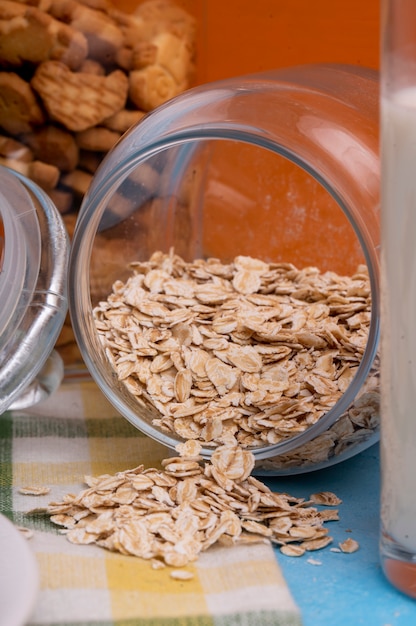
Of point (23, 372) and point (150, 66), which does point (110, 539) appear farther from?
point (150, 66)

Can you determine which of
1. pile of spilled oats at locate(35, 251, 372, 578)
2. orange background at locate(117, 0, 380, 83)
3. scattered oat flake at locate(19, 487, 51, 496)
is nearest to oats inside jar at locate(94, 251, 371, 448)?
pile of spilled oats at locate(35, 251, 372, 578)

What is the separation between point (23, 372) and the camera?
2.87 ft

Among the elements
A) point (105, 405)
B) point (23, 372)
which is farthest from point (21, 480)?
point (105, 405)

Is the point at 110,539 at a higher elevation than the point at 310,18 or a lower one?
lower

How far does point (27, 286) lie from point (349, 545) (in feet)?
1.19

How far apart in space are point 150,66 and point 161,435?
0.40 meters

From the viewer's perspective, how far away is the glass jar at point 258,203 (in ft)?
2.45

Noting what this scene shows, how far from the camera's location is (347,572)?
69cm

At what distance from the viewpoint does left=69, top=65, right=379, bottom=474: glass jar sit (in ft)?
2.45

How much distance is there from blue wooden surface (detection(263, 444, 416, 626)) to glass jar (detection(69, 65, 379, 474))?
3 centimetres

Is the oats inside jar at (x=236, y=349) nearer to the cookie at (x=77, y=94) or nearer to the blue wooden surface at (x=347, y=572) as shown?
the blue wooden surface at (x=347, y=572)

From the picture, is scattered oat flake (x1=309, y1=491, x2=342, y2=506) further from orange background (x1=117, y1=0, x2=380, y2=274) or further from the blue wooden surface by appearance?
orange background (x1=117, y1=0, x2=380, y2=274)

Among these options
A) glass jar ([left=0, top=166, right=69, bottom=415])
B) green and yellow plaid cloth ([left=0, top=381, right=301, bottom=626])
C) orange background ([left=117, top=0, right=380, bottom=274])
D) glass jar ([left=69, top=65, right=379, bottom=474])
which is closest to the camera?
green and yellow plaid cloth ([left=0, top=381, right=301, bottom=626])

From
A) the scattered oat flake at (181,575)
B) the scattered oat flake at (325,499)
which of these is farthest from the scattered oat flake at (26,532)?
the scattered oat flake at (325,499)
